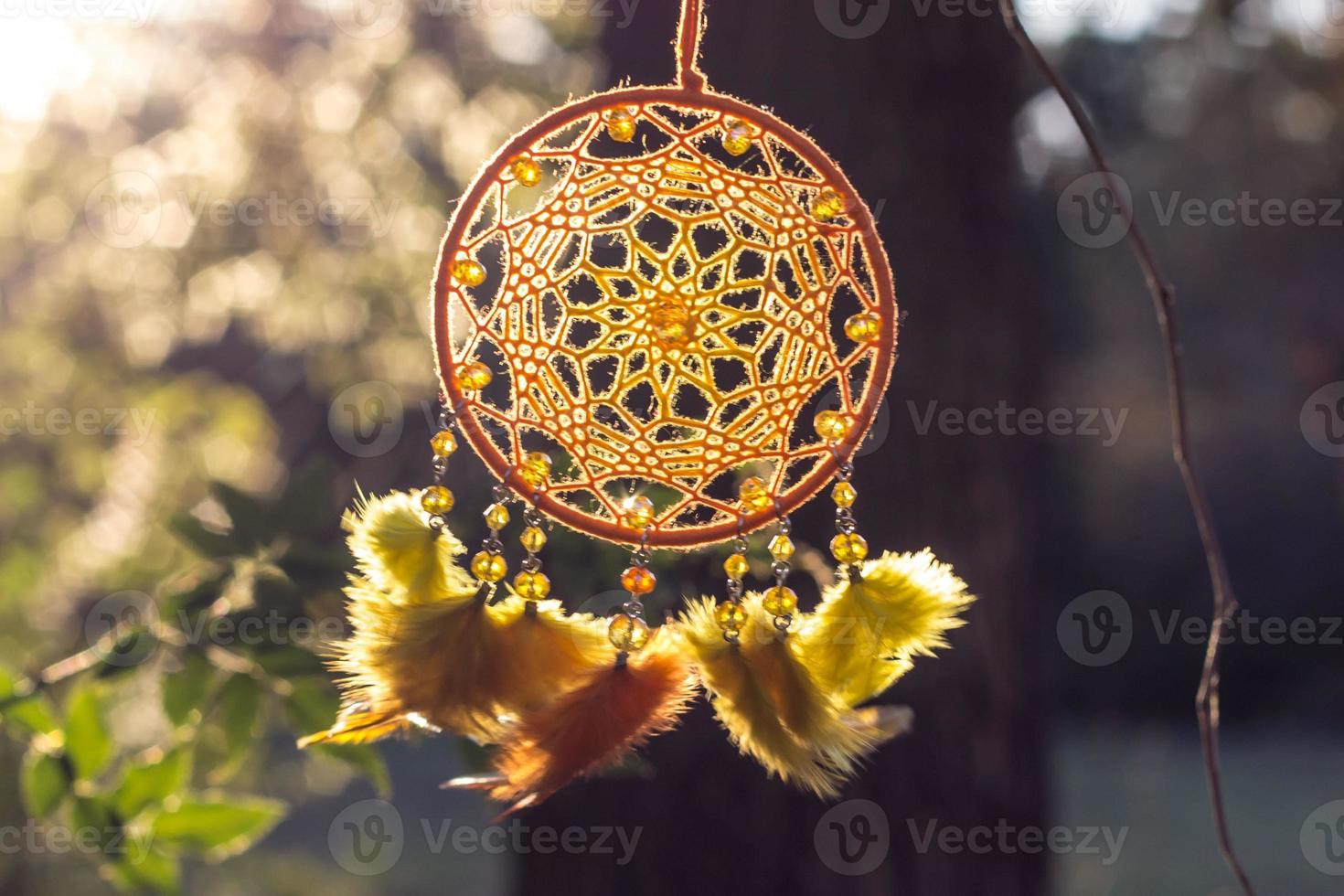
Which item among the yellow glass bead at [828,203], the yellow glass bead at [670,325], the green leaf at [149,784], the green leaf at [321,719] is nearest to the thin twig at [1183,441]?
the yellow glass bead at [828,203]

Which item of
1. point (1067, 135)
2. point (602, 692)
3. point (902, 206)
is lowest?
point (602, 692)

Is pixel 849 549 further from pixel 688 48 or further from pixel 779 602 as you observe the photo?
pixel 688 48

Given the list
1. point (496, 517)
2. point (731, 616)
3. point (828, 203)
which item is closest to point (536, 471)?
point (496, 517)

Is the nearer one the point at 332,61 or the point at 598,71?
the point at 598,71

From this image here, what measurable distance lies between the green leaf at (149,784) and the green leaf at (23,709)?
9cm

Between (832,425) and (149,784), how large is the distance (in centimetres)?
83

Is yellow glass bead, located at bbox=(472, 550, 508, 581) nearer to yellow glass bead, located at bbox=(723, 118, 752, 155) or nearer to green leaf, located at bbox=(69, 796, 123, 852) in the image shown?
yellow glass bead, located at bbox=(723, 118, 752, 155)

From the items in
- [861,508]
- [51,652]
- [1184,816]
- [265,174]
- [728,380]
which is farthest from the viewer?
[1184,816]

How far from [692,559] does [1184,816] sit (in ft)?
18.3

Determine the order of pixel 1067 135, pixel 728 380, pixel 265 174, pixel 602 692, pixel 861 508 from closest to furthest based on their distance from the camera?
pixel 602 692 < pixel 728 380 < pixel 861 508 < pixel 265 174 < pixel 1067 135

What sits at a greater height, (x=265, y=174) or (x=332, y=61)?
(x=332, y=61)

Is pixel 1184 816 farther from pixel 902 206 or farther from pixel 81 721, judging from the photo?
pixel 81 721

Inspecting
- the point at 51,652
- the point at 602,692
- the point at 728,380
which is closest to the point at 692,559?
the point at 728,380

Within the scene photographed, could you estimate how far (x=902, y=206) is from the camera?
1528 millimetres
